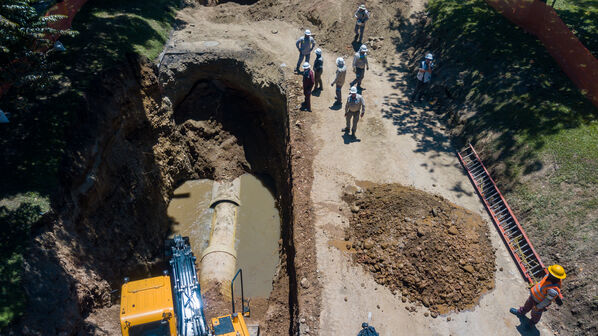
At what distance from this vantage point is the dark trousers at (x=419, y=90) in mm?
15451

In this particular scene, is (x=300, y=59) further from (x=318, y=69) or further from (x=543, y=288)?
(x=543, y=288)

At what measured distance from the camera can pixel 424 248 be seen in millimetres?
10109

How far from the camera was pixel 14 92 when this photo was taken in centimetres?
1166

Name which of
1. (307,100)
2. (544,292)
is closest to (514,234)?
(544,292)

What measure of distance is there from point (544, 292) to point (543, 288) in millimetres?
112

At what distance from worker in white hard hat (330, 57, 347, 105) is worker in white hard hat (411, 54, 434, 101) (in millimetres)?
2980

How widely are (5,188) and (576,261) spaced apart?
14.2m

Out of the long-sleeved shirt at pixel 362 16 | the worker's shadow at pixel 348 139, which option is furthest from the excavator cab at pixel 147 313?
the long-sleeved shirt at pixel 362 16

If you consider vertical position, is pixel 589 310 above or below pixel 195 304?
above

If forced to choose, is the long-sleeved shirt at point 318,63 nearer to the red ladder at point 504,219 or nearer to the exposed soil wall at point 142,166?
the exposed soil wall at point 142,166

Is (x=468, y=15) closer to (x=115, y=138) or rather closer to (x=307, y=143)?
(x=307, y=143)

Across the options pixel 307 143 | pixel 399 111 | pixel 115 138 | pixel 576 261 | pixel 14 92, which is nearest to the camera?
pixel 576 261

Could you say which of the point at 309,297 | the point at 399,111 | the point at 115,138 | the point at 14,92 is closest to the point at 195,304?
the point at 309,297

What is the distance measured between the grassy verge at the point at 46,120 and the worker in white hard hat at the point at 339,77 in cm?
738
